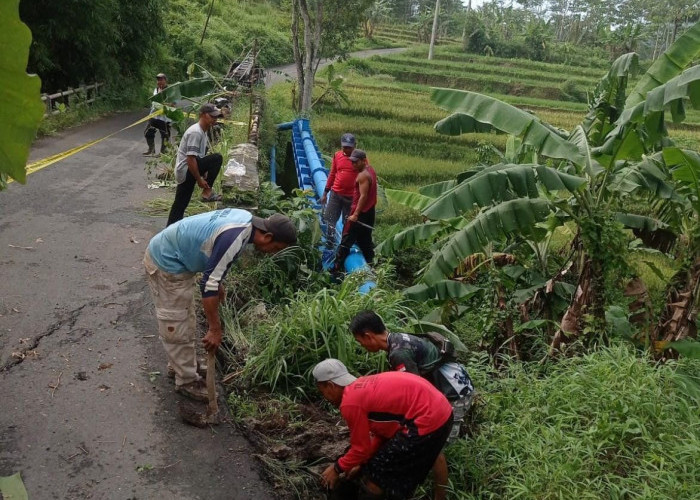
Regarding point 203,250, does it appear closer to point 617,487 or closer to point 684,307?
point 617,487

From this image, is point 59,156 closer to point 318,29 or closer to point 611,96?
point 611,96

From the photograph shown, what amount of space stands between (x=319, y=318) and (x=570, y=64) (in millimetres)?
47446

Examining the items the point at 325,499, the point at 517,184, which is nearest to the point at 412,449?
the point at 325,499

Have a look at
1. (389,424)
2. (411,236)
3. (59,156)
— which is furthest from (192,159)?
(59,156)

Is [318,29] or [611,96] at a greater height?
[318,29]

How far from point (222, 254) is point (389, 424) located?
1.40m

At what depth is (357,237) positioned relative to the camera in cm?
779

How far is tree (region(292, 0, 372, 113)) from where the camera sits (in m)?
18.5

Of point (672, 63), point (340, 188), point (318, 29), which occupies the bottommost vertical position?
point (340, 188)

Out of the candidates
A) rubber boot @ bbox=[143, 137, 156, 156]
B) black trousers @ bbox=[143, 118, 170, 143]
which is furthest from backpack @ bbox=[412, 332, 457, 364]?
rubber boot @ bbox=[143, 137, 156, 156]

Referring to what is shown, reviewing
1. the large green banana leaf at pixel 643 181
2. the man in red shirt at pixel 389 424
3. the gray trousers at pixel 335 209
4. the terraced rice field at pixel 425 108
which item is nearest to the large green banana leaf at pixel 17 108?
the man in red shirt at pixel 389 424

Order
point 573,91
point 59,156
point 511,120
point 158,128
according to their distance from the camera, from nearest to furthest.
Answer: point 511,120 → point 158,128 → point 59,156 → point 573,91

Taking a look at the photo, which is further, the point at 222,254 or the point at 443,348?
the point at 443,348

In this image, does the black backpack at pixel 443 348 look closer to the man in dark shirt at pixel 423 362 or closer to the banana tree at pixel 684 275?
the man in dark shirt at pixel 423 362
